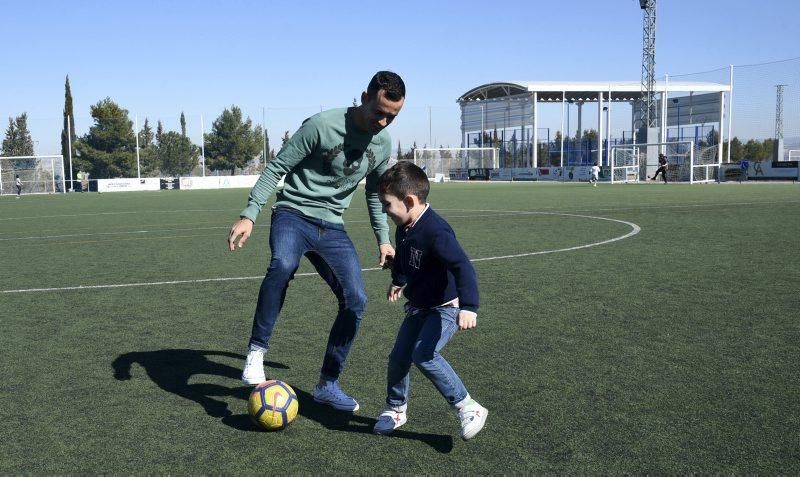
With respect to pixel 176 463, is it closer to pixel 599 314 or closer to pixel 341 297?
pixel 341 297

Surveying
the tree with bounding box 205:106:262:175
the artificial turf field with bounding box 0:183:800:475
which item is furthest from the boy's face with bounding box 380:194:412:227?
the tree with bounding box 205:106:262:175

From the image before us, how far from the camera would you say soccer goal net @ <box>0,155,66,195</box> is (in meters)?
50.6

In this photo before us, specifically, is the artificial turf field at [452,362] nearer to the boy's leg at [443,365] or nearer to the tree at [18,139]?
the boy's leg at [443,365]

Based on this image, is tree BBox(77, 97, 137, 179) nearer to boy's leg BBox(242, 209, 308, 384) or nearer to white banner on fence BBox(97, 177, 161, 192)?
white banner on fence BBox(97, 177, 161, 192)

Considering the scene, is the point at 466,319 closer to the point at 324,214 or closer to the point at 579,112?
the point at 324,214

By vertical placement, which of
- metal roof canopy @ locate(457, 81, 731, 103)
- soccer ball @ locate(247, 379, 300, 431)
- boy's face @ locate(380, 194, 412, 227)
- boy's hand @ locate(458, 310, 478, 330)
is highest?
metal roof canopy @ locate(457, 81, 731, 103)

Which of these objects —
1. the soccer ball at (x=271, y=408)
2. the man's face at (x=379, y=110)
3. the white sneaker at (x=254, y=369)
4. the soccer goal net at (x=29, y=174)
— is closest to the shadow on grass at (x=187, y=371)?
the white sneaker at (x=254, y=369)

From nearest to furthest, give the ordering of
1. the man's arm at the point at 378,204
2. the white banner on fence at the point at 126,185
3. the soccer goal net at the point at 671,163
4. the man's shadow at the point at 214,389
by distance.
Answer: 1. the man's shadow at the point at 214,389
2. the man's arm at the point at 378,204
3. the soccer goal net at the point at 671,163
4. the white banner on fence at the point at 126,185

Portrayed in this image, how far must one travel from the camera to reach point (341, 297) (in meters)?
4.60

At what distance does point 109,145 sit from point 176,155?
50.4 ft

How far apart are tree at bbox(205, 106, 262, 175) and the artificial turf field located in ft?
252

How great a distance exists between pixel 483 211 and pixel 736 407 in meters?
17.3

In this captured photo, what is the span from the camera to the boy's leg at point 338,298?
447 cm

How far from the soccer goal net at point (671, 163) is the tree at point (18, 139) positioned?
197 feet
